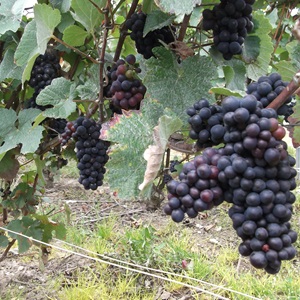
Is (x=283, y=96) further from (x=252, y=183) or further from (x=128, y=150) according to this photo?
(x=128, y=150)

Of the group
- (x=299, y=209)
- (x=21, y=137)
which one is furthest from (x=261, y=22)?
(x=299, y=209)

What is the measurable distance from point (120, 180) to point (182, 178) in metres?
0.17

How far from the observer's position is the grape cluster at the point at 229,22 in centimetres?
76

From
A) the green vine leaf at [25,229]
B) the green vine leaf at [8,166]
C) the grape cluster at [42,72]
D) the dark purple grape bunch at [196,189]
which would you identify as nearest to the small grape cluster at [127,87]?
the dark purple grape bunch at [196,189]

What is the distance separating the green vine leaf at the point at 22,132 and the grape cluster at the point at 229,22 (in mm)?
606

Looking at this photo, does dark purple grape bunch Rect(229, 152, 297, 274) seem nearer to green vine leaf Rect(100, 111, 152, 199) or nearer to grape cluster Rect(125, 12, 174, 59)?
green vine leaf Rect(100, 111, 152, 199)

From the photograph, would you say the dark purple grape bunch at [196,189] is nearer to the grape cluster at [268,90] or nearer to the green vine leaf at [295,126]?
the grape cluster at [268,90]

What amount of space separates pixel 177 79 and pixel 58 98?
0.44 metres

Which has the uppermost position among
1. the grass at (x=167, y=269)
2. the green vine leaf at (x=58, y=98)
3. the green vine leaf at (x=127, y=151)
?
the green vine leaf at (x=58, y=98)

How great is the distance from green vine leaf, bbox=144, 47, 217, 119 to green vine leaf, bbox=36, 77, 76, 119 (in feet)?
1.13

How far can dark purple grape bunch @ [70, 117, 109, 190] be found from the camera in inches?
44.9

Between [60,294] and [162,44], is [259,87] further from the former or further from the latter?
[60,294]

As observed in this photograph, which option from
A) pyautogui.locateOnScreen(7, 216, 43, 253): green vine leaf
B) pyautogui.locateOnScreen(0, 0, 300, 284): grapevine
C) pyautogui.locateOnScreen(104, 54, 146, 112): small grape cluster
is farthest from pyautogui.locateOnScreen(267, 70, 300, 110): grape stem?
pyautogui.locateOnScreen(7, 216, 43, 253): green vine leaf

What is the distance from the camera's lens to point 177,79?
0.82 metres
